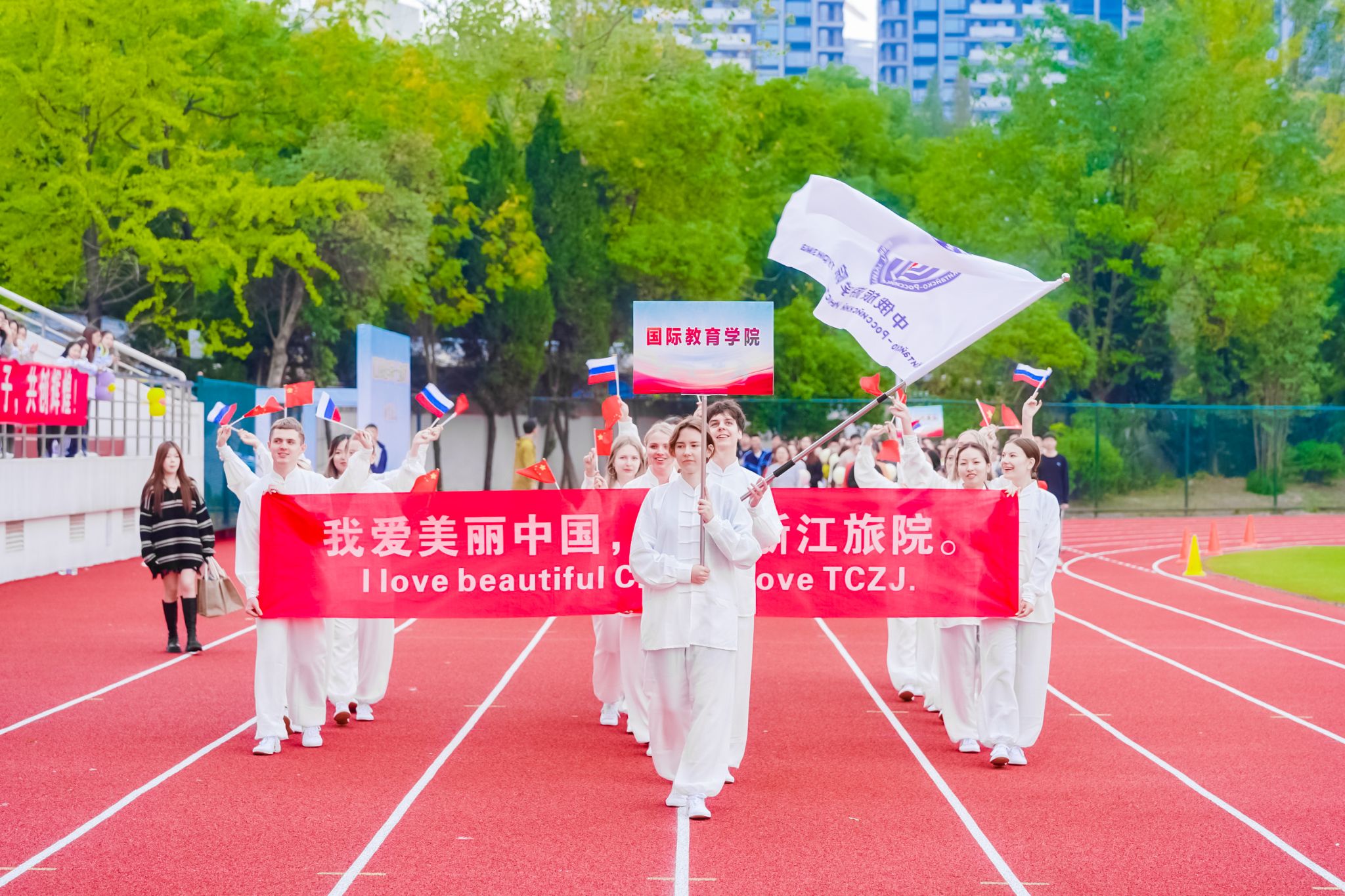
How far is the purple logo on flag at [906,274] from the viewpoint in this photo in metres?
8.73

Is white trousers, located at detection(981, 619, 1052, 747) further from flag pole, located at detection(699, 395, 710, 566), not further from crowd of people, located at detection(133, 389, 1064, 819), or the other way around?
flag pole, located at detection(699, 395, 710, 566)

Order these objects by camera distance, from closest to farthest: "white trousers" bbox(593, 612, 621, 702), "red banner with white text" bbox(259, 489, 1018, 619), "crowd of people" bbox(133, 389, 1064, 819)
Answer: "crowd of people" bbox(133, 389, 1064, 819)
"red banner with white text" bbox(259, 489, 1018, 619)
"white trousers" bbox(593, 612, 621, 702)

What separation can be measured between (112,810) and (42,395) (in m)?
13.3

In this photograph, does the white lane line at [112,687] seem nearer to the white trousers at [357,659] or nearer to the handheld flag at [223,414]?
the white trousers at [357,659]

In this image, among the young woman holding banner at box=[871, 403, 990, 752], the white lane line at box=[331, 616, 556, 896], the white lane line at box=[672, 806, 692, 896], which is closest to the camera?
the white lane line at box=[672, 806, 692, 896]

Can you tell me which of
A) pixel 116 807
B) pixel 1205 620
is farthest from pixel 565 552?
pixel 1205 620

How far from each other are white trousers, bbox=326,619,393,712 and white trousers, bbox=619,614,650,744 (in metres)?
1.58

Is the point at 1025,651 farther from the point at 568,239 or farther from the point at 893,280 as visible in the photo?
the point at 568,239

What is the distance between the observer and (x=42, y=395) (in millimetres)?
19500

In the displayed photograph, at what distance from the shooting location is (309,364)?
37719 millimetres

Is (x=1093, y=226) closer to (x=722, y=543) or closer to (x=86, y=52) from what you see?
(x=86, y=52)

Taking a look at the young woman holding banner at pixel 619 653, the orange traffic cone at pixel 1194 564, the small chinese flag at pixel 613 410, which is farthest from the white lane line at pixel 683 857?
the orange traffic cone at pixel 1194 564

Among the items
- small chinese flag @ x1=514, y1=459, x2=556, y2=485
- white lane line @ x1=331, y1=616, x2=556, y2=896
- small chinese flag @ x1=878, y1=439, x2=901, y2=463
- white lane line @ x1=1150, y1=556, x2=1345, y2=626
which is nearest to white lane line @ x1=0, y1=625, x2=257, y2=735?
white lane line @ x1=331, y1=616, x2=556, y2=896

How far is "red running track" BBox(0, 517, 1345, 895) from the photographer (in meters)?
6.45
